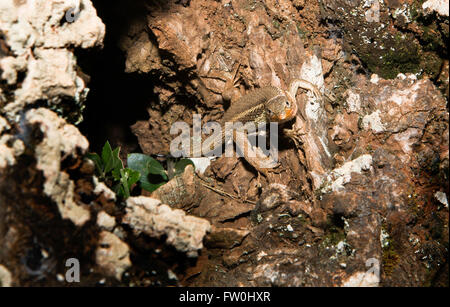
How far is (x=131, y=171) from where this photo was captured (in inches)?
135

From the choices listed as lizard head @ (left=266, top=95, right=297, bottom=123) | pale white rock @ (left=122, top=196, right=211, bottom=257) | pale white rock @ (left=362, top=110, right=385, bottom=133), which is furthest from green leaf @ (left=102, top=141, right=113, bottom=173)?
pale white rock @ (left=362, top=110, right=385, bottom=133)

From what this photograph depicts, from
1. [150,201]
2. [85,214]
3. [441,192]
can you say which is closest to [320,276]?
[441,192]

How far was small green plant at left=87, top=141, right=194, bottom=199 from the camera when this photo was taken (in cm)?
330

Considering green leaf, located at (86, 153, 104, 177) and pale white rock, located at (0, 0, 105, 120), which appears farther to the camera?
green leaf, located at (86, 153, 104, 177)

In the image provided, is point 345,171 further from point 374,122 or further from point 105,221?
point 105,221

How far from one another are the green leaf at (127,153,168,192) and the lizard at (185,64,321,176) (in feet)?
1.73

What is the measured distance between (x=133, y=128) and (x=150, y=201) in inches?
79.6

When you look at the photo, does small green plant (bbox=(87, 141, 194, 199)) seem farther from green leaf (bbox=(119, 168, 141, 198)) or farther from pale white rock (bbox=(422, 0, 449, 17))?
pale white rock (bbox=(422, 0, 449, 17))

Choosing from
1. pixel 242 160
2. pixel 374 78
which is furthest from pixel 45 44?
pixel 374 78

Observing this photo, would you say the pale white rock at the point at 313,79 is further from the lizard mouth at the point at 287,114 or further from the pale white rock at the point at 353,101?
the pale white rock at the point at 353,101

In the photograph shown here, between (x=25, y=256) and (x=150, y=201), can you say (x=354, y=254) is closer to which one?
(x=150, y=201)

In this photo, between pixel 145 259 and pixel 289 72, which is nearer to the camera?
pixel 145 259

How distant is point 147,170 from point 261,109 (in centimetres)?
151
